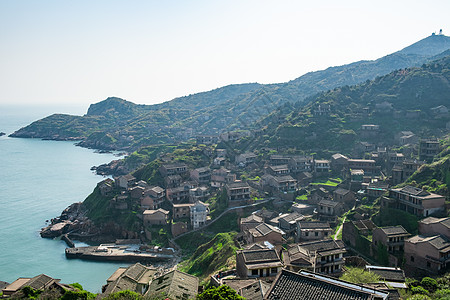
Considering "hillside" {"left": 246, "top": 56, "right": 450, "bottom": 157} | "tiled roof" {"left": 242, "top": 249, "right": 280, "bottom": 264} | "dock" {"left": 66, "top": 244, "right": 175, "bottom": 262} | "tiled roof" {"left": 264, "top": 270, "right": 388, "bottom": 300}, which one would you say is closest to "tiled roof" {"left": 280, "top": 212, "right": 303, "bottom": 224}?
"tiled roof" {"left": 242, "top": 249, "right": 280, "bottom": 264}

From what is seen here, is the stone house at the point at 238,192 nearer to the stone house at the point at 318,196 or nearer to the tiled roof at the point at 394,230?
the stone house at the point at 318,196

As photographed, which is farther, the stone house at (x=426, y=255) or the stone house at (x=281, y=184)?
the stone house at (x=281, y=184)

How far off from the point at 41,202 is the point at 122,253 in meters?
35.5

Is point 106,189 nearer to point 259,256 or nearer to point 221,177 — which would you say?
point 221,177

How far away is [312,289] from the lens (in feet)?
46.0

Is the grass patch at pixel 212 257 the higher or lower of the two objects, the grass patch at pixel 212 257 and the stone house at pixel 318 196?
the lower

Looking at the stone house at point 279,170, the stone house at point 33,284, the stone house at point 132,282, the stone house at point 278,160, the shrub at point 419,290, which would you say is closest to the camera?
the shrub at point 419,290

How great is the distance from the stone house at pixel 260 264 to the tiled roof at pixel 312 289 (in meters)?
10.4

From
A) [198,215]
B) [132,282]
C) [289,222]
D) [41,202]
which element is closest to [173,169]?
[198,215]

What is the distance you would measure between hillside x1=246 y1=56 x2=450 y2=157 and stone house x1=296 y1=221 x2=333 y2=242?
1320 inches

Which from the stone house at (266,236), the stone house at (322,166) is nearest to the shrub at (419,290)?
the stone house at (266,236)

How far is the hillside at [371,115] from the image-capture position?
69875mm

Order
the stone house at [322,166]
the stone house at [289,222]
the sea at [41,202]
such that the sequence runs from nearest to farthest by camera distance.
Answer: the stone house at [289,222] < the sea at [41,202] < the stone house at [322,166]

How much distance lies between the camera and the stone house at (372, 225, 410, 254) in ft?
105
